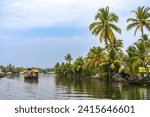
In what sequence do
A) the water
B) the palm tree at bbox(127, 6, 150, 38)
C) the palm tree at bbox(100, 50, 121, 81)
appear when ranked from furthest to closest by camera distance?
the palm tree at bbox(100, 50, 121, 81) → the palm tree at bbox(127, 6, 150, 38) → the water

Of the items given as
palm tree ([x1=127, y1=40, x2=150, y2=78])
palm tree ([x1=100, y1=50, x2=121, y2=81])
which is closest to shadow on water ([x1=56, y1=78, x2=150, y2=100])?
palm tree ([x1=127, y1=40, x2=150, y2=78])

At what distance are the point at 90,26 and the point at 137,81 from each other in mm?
12819

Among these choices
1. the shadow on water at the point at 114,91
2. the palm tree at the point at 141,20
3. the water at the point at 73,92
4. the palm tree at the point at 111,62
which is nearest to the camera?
the water at the point at 73,92

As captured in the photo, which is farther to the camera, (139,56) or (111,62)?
(111,62)

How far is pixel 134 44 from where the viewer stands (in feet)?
218

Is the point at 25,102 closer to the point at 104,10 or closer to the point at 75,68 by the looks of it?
the point at 104,10

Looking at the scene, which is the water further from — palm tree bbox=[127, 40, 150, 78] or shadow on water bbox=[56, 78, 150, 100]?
palm tree bbox=[127, 40, 150, 78]

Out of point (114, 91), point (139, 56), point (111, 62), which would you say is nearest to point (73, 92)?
point (114, 91)

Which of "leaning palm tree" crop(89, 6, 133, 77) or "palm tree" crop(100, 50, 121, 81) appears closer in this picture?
"leaning palm tree" crop(89, 6, 133, 77)

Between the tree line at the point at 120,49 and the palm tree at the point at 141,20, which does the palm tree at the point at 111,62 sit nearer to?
the tree line at the point at 120,49

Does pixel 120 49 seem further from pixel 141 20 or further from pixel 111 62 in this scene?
pixel 141 20

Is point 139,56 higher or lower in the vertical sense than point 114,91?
higher

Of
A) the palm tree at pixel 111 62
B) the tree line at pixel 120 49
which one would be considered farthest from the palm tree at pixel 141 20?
the palm tree at pixel 111 62

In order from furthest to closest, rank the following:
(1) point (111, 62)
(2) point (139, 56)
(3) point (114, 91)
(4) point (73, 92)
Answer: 1. (1) point (111, 62)
2. (2) point (139, 56)
3. (3) point (114, 91)
4. (4) point (73, 92)
